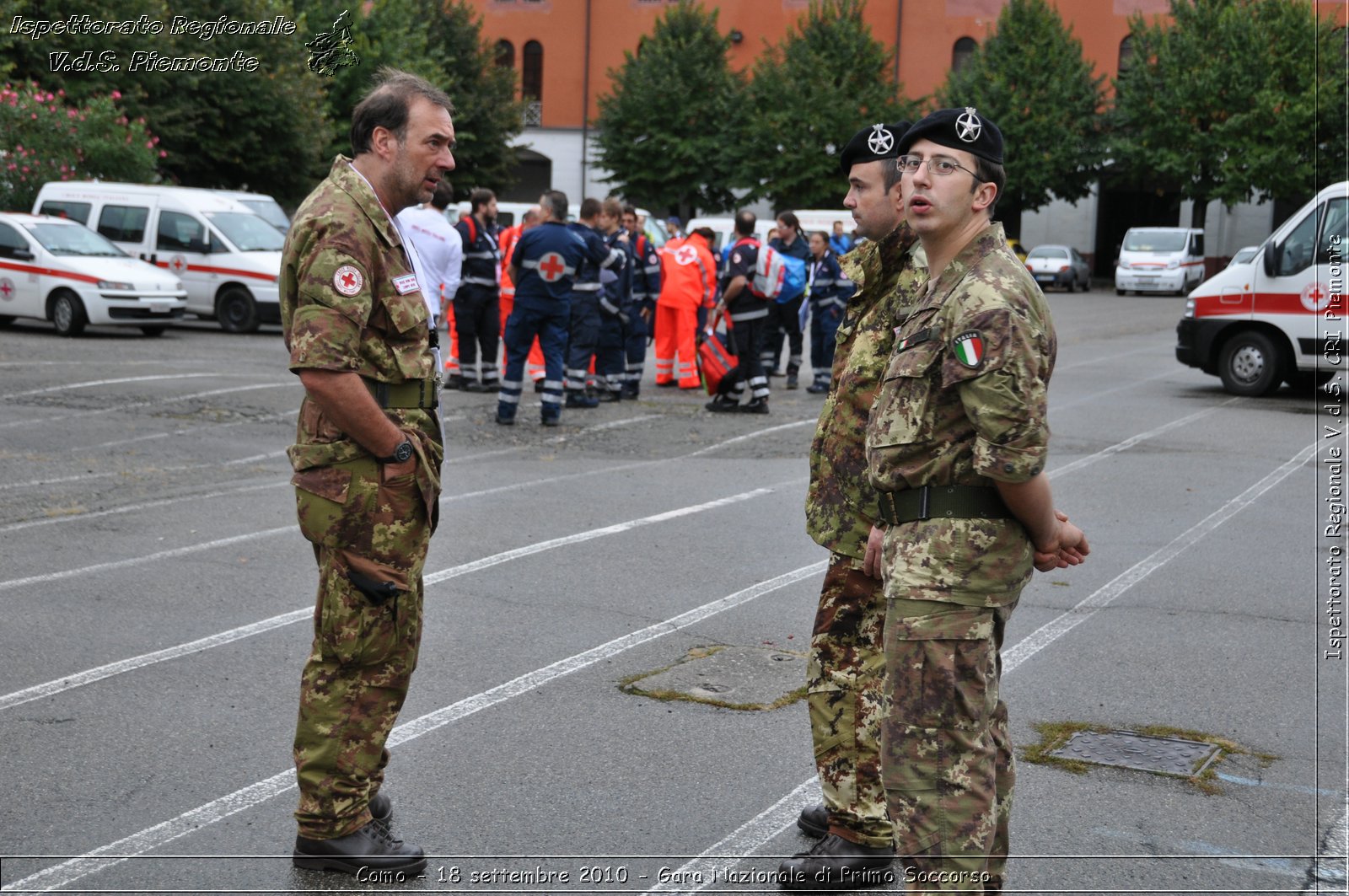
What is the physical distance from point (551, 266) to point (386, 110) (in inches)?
354

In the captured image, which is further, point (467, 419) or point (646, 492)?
point (467, 419)

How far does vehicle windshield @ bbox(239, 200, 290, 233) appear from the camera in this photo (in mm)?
23830

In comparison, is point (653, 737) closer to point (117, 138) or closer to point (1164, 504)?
point (1164, 504)

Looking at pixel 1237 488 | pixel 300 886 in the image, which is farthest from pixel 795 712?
pixel 1237 488

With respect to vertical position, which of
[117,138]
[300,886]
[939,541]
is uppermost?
[117,138]

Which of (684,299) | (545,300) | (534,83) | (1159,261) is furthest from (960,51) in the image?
(545,300)

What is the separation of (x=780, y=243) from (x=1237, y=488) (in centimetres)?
685

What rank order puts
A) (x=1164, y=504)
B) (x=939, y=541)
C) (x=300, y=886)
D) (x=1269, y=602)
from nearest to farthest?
1. (x=939, y=541)
2. (x=300, y=886)
3. (x=1269, y=602)
4. (x=1164, y=504)

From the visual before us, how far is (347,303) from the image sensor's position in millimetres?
3842

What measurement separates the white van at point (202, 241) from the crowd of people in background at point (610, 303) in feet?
18.1

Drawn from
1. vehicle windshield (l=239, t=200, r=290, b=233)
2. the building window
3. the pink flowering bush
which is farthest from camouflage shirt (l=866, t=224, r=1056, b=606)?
the building window

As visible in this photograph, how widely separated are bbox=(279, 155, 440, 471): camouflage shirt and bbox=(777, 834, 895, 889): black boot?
1607 mm

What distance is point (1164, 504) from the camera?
10.1 m

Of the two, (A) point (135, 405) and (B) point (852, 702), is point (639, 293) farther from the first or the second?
(B) point (852, 702)
